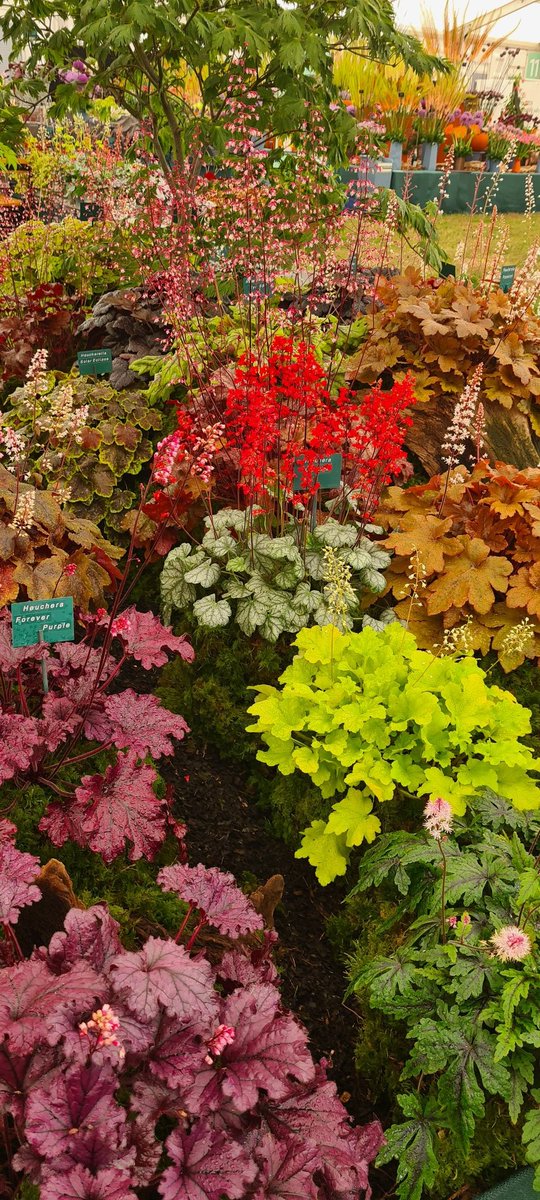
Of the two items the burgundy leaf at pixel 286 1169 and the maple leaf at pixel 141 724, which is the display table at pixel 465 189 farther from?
the burgundy leaf at pixel 286 1169

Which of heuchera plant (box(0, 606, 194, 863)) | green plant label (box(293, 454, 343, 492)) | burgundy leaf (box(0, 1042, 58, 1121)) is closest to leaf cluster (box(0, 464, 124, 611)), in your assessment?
heuchera plant (box(0, 606, 194, 863))

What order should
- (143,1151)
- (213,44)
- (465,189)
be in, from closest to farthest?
(143,1151) < (213,44) < (465,189)

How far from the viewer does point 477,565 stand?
120 inches

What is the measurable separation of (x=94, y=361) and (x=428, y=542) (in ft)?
7.15

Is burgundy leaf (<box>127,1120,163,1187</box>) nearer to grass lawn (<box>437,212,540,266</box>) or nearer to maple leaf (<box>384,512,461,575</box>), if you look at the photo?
maple leaf (<box>384,512,461,575</box>)

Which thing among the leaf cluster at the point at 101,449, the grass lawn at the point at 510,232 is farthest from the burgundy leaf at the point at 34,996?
the grass lawn at the point at 510,232

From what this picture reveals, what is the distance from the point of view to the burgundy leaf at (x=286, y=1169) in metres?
1.33

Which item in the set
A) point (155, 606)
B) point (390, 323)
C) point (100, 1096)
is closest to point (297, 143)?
point (390, 323)

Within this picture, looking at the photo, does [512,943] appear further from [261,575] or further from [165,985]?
[261,575]

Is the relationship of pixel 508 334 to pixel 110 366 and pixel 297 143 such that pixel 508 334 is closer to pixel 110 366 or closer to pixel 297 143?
pixel 297 143

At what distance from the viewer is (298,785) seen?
102 inches

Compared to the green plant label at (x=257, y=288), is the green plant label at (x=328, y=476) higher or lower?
lower

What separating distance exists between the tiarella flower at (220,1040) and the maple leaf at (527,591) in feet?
6.30

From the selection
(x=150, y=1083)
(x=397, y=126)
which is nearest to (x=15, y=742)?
(x=150, y=1083)
